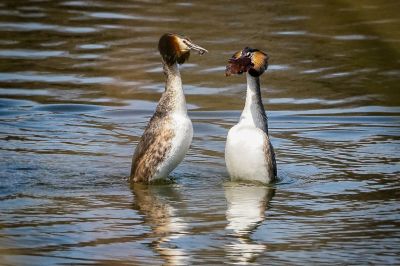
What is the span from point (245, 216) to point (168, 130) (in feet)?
5.00

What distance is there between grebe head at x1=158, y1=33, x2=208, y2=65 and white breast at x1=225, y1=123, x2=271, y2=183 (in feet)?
2.78

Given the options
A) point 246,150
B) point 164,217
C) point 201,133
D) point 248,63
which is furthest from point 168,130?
point 201,133

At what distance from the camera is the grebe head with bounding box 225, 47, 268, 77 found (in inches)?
470

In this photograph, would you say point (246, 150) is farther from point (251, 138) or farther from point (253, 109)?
point (253, 109)

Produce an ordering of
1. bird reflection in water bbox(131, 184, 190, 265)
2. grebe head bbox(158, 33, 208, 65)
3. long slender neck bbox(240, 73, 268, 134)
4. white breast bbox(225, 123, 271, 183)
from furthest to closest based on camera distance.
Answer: grebe head bbox(158, 33, 208, 65)
long slender neck bbox(240, 73, 268, 134)
white breast bbox(225, 123, 271, 183)
bird reflection in water bbox(131, 184, 190, 265)

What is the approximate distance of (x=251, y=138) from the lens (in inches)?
465

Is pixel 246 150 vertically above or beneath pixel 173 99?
beneath

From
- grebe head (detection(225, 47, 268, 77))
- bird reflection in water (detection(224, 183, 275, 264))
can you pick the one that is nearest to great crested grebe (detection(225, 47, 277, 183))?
grebe head (detection(225, 47, 268, 77))

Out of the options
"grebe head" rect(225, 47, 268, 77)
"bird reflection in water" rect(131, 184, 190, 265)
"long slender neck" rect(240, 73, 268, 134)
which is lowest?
"bird reflection in water" rect(131, 184, 190, 265)

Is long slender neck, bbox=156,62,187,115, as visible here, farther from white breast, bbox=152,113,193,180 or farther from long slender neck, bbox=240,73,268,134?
long slender neck, bbox=240,73,268,134

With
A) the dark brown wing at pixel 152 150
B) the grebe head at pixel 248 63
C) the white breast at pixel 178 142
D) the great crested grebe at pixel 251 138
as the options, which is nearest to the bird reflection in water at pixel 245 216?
the great crested grebe at pixel 251 138

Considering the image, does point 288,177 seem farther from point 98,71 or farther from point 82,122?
point 98,71

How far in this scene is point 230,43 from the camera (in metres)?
18.5

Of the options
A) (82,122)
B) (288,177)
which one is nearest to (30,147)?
(82,122)
